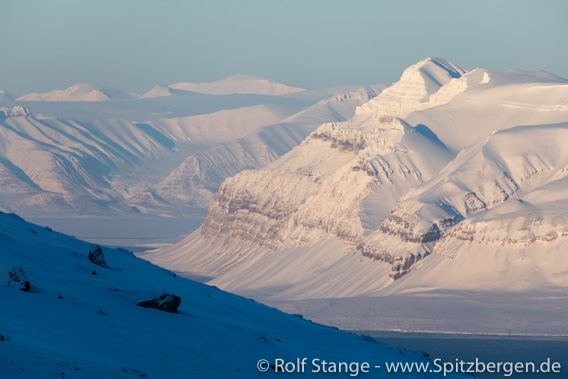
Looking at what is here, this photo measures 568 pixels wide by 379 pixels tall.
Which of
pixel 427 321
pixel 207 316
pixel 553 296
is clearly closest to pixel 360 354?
pixel 207 316

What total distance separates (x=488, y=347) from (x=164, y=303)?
106069 millimetres

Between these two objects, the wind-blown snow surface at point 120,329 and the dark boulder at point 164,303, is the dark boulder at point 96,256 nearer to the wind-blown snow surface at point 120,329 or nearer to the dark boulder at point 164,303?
the wind-blown snow surface at point 120,329

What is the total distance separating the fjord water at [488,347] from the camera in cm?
12762

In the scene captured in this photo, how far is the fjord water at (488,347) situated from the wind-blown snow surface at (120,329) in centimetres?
6050

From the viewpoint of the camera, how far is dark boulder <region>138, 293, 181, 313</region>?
44031 mm

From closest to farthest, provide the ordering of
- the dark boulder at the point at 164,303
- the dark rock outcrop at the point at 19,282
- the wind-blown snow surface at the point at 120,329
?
the wind-blown snow surface at the point at 120,329 < the dark rock outcrop at the point at 19,282 < the dark boulder at the point at 164,303

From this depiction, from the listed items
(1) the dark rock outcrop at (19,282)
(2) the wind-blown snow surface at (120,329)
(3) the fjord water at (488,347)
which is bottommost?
(3) the fjord water at (488,347)

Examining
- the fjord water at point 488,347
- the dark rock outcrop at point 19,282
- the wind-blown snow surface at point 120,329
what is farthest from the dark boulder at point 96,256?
the fjord water at point 488,347

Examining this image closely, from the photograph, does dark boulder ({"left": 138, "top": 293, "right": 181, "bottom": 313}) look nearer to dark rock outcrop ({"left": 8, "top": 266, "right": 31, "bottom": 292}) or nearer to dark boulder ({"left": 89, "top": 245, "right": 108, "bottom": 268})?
dark rock outcrop ({"left": 8, "top": 266, "right": 31, "bottom": 292})

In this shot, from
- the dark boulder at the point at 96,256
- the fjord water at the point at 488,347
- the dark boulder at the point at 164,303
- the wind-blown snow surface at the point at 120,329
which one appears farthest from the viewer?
the fjord water at the point at 488,347

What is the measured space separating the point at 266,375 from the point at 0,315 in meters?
9.15

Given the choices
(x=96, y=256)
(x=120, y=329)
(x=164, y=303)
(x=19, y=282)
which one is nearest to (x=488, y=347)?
(x=96, y=256)

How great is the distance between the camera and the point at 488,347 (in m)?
145

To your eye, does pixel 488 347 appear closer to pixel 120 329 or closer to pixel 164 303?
pixel 164 303
